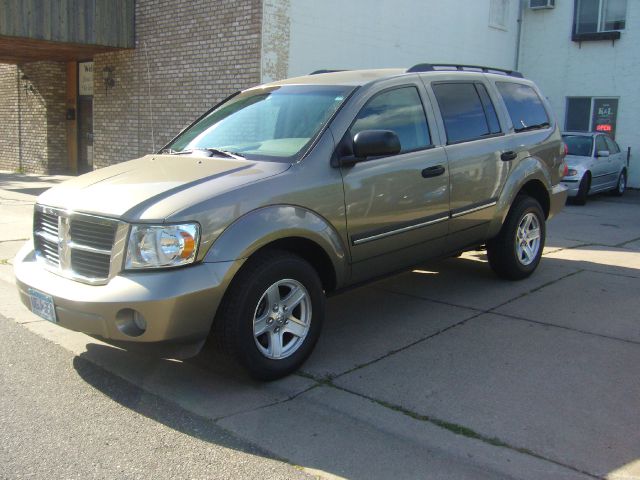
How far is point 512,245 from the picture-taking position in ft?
21.1

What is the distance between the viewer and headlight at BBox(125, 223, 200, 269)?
12.3 ft

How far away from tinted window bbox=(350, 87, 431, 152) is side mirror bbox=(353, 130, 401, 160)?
25 centimetres

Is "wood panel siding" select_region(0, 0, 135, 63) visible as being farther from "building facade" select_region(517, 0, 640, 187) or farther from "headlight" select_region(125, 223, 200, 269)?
"building facade" select_region(517, 0, 640, 187)

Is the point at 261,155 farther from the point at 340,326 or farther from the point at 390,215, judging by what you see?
the point at 340,326

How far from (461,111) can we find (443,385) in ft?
8.71

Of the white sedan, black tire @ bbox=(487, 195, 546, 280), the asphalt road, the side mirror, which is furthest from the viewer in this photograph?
the white sedan

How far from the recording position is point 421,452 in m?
3.41

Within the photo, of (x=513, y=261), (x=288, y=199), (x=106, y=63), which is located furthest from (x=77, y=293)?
(x=106, y=63)

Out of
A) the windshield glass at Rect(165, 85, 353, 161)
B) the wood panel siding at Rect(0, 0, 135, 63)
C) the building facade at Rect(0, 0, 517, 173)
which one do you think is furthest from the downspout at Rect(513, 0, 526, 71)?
the windshield glass at Rect(165, 85, 353, 161)

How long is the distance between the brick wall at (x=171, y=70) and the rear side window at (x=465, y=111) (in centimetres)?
636

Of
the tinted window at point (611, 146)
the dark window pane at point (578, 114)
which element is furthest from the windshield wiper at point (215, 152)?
the dark window pane at point (578, 114)

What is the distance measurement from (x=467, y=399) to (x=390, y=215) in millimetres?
1503

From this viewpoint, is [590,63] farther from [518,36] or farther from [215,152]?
[215,152]

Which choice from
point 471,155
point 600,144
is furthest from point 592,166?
point 471,155
